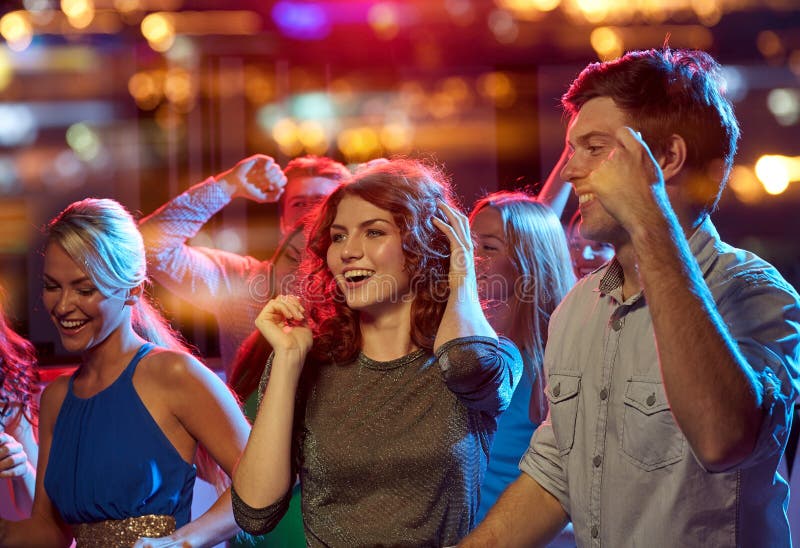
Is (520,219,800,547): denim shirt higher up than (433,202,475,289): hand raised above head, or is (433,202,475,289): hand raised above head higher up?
(433,202,475,289): hand raised above head

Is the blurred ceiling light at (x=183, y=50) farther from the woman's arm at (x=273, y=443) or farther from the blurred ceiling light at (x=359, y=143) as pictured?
the woman's arm at (x=273, y=443)

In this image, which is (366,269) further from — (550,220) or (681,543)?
(550,220)

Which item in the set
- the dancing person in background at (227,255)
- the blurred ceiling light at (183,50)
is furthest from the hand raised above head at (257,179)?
the blurred ceiling light at (183,50)

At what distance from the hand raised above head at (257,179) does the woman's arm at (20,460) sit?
114 cm

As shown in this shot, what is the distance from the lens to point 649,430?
151 centimetres

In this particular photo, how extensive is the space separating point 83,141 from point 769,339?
431cm

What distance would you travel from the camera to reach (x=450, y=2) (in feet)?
17.1

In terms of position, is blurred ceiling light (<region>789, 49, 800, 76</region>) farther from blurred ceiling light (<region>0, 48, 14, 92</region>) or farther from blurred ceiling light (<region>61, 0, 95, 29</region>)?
blurred ceiling light (<region>0, 48, 14, 92</region>)

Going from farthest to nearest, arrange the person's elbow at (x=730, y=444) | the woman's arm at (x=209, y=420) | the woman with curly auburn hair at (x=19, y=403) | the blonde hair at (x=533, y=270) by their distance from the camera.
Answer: the blonde hair at (x=533, y=270) < the woman with curly auburn hair at (x=19, y=403) < the woman's arm at (x=209, y=420) < the person's elbow at (x=730, y=444)

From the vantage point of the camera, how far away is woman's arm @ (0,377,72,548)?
223 centimetres

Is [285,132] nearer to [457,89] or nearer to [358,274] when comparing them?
[457,89]

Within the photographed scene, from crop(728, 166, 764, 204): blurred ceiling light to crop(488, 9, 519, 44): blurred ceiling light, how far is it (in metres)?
2.01

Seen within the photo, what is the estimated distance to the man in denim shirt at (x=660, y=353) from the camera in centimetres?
128

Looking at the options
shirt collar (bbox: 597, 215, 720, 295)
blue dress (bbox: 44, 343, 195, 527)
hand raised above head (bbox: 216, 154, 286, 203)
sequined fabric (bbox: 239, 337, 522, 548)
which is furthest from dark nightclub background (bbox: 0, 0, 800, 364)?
shirt collar (bbox: 597, 215, 720, 295)
